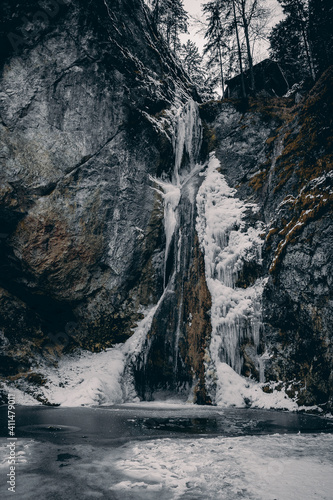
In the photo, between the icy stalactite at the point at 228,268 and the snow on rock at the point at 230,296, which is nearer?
the snow on rock at the point at 230,296

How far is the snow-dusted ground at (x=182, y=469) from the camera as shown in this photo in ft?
9.09

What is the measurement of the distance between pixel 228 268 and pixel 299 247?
2.48 meters

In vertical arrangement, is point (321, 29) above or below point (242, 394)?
above

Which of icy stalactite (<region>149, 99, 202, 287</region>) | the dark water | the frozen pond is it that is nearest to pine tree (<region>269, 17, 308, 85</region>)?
icy stalactite (<region>149, 99, 202, 287</region>)

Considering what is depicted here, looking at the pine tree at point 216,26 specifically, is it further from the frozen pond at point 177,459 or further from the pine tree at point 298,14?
the frozen pond at point 177,459

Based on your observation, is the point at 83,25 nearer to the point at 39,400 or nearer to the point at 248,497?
the point at 39,400

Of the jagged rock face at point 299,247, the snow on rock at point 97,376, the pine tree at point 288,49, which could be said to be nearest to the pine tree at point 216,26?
the pine tree at point 288,49

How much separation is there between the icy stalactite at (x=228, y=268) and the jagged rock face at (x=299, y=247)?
0.39 m

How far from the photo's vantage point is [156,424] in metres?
5.74

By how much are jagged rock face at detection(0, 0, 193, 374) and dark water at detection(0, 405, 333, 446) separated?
191 inches

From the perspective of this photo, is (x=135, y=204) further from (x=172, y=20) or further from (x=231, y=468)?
(x=172, y=20)

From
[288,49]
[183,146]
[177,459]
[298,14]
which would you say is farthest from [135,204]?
[288,49]

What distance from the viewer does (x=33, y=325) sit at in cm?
1137

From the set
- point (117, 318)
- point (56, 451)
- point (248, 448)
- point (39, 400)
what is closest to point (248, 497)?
point (248, 448)
